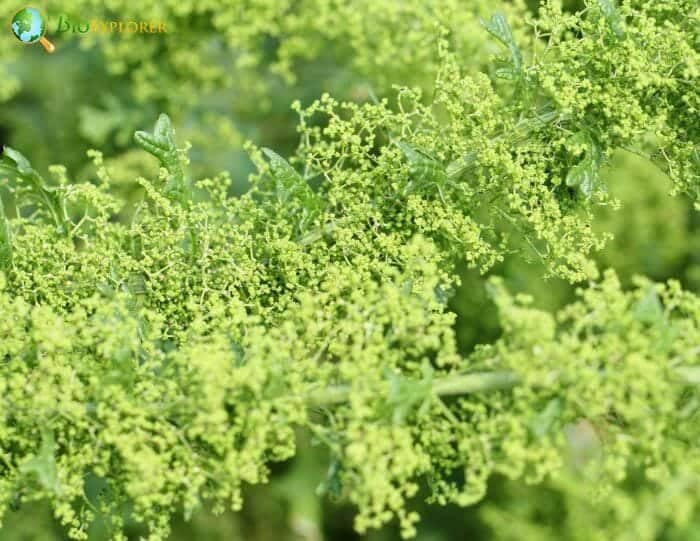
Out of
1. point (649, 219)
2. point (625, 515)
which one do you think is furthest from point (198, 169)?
point (625, 515)

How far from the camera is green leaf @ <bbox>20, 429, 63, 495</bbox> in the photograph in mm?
1259

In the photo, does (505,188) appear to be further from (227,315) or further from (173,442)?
(173,442)

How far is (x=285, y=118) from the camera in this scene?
156 inches

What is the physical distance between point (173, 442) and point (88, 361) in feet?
0.60

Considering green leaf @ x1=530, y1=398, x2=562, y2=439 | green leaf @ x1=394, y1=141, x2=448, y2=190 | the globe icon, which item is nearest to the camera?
green leaf @ x1=530, y1=398, x2=562, y2=439

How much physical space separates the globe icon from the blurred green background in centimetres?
5

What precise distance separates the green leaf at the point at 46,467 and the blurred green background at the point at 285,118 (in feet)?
3.86

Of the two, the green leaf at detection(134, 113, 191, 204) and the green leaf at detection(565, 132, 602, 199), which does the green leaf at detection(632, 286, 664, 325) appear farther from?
the green leaf at detection(134, 113, 191, 204)

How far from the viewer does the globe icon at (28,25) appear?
8.93ft

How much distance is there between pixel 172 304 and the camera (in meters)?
1.58

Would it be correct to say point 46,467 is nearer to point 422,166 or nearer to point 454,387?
point 454,387

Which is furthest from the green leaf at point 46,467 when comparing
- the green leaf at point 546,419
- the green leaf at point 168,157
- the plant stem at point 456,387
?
the green leaf at point 546,419

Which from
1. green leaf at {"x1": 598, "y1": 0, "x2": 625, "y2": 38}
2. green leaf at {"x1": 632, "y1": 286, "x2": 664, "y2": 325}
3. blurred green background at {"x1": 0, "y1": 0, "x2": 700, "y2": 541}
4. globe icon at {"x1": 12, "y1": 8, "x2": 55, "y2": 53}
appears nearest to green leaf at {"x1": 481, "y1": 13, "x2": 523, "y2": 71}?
green leaf at {"x1": 598, "y1": 0, "x2": 625, "y2": 38}

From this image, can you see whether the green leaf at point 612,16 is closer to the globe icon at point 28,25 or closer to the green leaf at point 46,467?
the green leaf at point 46,467
